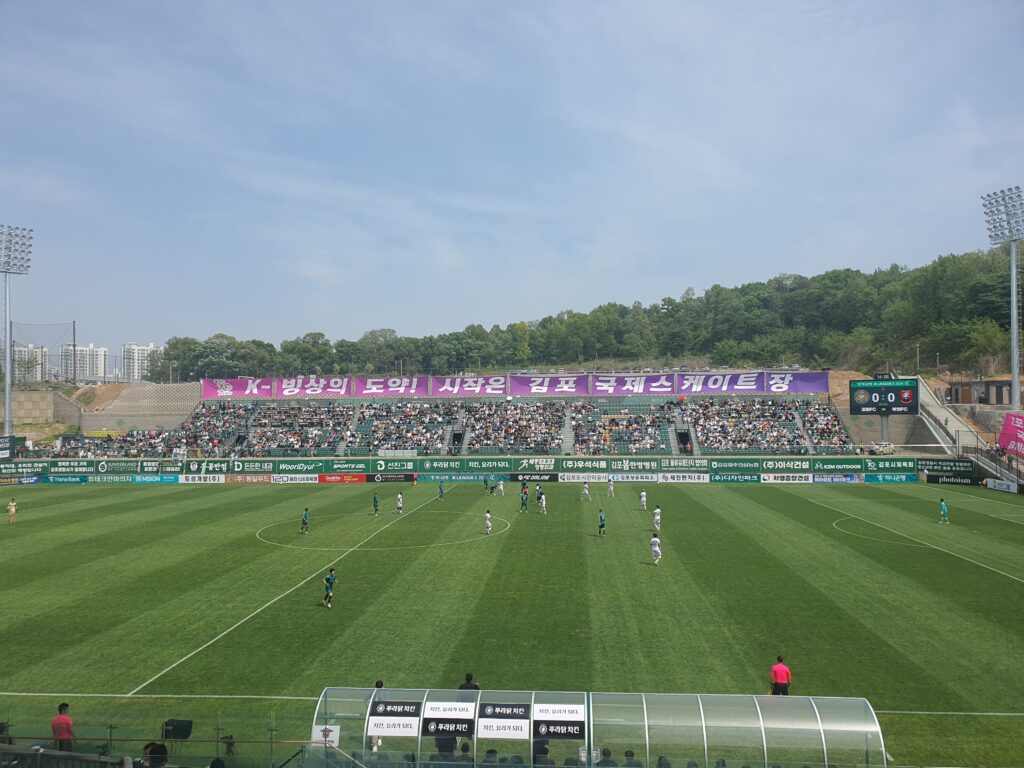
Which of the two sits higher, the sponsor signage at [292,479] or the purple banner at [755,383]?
the purple banner at [755,383]

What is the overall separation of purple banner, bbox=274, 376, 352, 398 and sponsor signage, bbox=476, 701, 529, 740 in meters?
65.7

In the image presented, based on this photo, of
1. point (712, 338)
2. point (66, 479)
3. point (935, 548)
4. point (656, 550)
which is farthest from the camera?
point (712, 338)

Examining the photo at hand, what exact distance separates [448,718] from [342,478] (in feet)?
145

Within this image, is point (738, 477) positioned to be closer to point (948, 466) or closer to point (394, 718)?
point (948, 466)

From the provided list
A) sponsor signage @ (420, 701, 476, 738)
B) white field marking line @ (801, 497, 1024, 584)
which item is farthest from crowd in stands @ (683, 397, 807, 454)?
sponsor signage @ (420, 701, 476, 738)

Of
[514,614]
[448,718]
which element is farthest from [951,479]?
[448,718]

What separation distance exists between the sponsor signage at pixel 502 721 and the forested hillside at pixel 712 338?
98.1 meters

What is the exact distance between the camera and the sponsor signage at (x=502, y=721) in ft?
32.7

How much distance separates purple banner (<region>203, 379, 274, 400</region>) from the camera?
7425cm

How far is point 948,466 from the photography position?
49.2 metres

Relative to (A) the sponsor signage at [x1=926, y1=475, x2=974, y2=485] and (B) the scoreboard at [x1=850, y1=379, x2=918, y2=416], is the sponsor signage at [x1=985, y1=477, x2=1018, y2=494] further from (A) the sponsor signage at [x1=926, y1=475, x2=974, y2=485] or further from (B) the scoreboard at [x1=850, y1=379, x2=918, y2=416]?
(B) the scoreboard at [x1=850, y1=379, x2=918, y2=416]

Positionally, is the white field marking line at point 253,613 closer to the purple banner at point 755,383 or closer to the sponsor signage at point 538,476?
the sponsor signage at point 538,476

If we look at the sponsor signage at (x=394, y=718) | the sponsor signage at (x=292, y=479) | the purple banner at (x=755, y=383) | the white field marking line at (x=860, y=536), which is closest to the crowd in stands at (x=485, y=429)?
the purple banner at (x=755, y=383)

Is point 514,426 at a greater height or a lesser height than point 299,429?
greater
